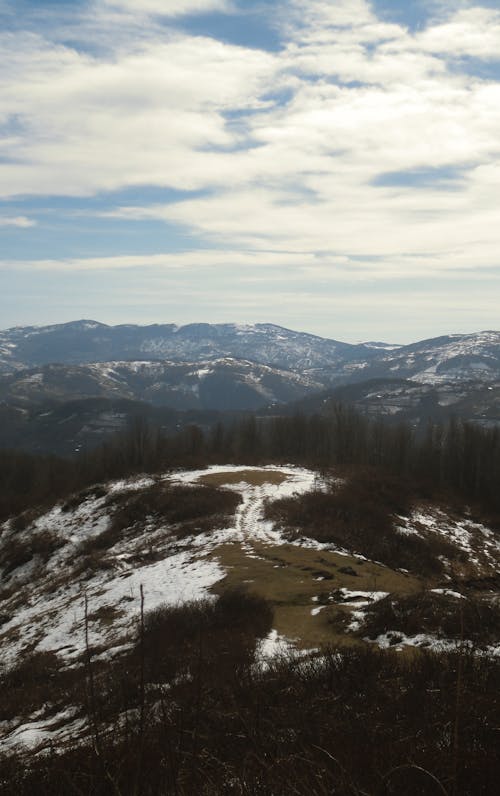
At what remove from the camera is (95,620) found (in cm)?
2377

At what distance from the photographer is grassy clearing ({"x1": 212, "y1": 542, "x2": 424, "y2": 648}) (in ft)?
57.4

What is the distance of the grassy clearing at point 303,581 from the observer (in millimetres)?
17484

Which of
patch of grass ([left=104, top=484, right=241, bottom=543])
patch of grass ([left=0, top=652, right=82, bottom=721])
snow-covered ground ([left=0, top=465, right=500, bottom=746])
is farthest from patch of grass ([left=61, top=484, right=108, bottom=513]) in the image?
patch of grass ([left=0, top=652, right=82, bottom=721])

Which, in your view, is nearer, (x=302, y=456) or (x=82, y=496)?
(x=82, y=496)

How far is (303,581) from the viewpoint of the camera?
23922 mm

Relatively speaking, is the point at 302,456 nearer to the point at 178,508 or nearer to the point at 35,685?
the point at 178,508

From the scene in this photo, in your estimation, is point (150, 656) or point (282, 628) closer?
point (150, 656)

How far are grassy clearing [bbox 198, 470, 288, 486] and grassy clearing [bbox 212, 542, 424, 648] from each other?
24.2 m

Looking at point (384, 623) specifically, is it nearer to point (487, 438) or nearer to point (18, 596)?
point (18, 596)

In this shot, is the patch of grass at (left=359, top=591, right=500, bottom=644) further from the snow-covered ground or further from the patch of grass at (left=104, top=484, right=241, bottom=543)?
the patch of grass at (left=104, top=484, right=241, bottom=543)

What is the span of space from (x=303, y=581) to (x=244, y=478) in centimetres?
3561

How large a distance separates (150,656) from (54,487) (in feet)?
205

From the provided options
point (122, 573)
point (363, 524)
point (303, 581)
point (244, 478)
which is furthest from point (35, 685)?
point (244, 478)

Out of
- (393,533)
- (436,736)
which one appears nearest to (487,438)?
(393,533)
